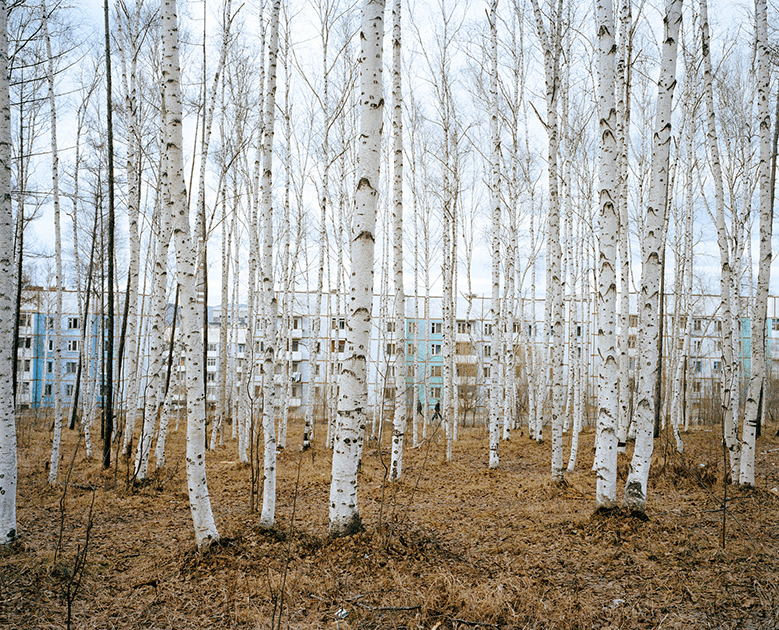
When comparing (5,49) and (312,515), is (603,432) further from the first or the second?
(5,49)

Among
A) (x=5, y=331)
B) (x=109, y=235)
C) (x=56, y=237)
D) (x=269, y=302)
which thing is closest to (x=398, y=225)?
(x=269, y=302)

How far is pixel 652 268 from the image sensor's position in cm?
495

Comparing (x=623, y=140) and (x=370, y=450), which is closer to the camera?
(x=623, y=140)

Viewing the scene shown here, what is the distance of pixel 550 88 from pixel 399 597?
292 inches

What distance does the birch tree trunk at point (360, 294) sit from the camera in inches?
167

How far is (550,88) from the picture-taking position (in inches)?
291

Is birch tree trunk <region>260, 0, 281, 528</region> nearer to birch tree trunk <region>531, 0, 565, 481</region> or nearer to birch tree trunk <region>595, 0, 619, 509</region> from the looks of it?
birch tree trunk <region>595, 0, 619, 509</region>

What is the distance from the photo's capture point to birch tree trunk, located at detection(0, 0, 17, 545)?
4156mm

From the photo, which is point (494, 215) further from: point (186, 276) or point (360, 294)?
point (186, 276)

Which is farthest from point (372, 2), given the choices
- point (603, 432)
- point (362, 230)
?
point (603, 432)

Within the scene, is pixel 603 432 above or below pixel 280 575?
above

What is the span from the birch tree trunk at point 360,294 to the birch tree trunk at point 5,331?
2.93 m

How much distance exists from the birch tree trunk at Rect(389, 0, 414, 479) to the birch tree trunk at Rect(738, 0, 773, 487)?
4.64 metres

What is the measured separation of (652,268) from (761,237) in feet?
8.52
